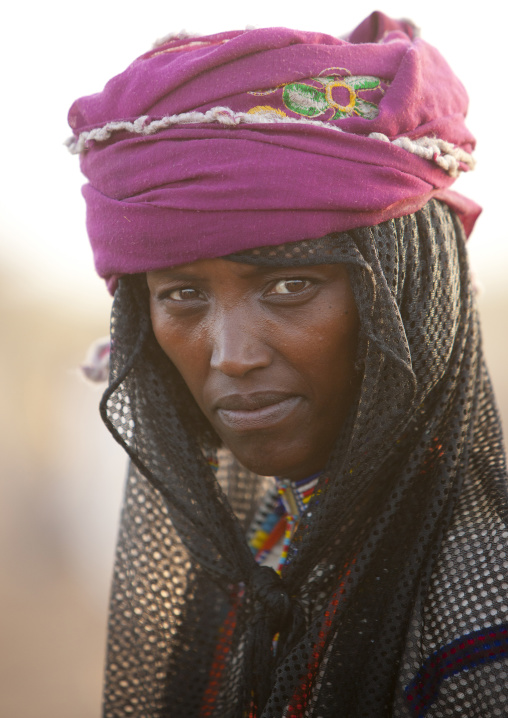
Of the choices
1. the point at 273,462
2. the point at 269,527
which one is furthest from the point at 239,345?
the point at 269,527

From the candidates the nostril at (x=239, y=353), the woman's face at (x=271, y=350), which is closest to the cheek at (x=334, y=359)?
the woman's face at (x=271, y=350)

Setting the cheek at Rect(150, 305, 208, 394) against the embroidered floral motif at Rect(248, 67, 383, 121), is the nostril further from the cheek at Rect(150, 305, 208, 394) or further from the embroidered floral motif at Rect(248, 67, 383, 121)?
the embroidered floral motif at Rect(248, 67, 383, 121)

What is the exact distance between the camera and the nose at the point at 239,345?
5.42 ft

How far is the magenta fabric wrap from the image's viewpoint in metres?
1.60

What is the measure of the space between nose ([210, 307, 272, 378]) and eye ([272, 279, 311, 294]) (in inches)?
4.0

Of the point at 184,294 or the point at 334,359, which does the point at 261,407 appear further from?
the point at 184,294

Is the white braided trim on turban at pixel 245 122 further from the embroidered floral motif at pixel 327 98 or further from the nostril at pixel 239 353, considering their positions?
the nostril at pixel 239 353

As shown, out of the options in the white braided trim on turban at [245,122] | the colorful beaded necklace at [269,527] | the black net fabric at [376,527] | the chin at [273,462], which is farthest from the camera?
the colorful beaded necklace at [269,527]

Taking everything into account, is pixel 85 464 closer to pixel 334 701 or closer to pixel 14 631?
pixel 14 631

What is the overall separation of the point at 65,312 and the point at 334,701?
42.3 feet

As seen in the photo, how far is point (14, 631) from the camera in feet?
19.7

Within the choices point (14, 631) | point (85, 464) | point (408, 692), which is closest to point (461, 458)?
point (408, 692)

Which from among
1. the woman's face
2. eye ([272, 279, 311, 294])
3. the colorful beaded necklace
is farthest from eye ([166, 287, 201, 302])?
the colorful beaded necklace

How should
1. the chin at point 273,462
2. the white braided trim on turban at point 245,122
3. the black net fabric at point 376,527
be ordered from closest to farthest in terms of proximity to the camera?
1. the black net fabric at point 376,527
2. the white braided trim on turban at point 245,122
3. the chin at point 273,462
